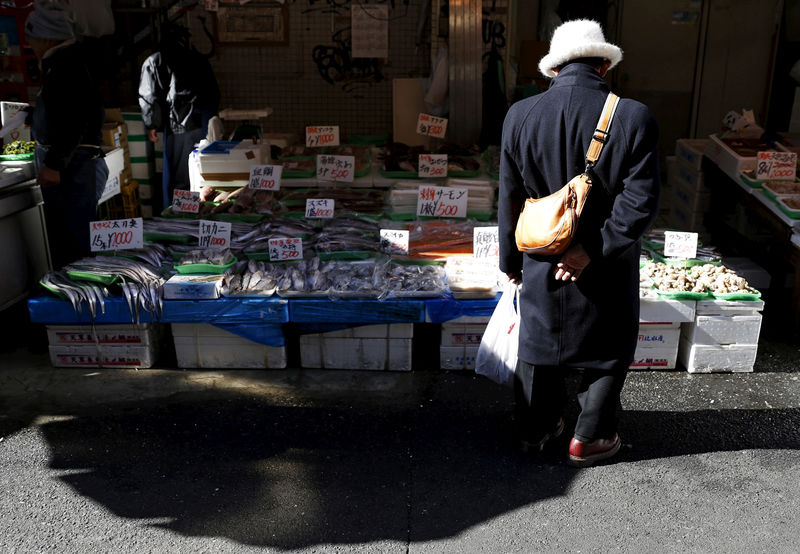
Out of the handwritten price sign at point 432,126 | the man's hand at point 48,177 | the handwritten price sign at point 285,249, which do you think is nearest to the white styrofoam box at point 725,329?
the handwritten price sign at point 285,249

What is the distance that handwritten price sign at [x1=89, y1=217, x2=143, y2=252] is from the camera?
5488 millimetres

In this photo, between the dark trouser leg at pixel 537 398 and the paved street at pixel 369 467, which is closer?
the paved street at pixel 369 467

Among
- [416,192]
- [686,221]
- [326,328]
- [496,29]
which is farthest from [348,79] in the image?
[326,328]

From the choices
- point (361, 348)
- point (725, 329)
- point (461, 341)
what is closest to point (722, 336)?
point (725, 329)

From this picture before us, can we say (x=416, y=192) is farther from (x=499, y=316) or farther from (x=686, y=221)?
(x=686, y=221)

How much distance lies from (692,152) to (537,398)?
439cm

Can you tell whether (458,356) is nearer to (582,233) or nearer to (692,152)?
(582,233)

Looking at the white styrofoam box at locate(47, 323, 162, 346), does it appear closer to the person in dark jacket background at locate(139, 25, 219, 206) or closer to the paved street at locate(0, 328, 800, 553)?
the paved street at locate(0, 328, 800, 553)

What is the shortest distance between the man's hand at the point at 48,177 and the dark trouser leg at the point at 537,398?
3876 mm

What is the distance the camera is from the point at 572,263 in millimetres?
3701

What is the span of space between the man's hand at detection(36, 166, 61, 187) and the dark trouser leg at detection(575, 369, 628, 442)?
4.24m

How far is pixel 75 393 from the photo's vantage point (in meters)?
5.05

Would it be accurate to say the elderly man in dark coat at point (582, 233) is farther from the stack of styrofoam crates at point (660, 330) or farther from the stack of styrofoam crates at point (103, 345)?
the stack of styrofoam crates at point (103, 345)

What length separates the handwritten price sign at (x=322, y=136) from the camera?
7.28 m
